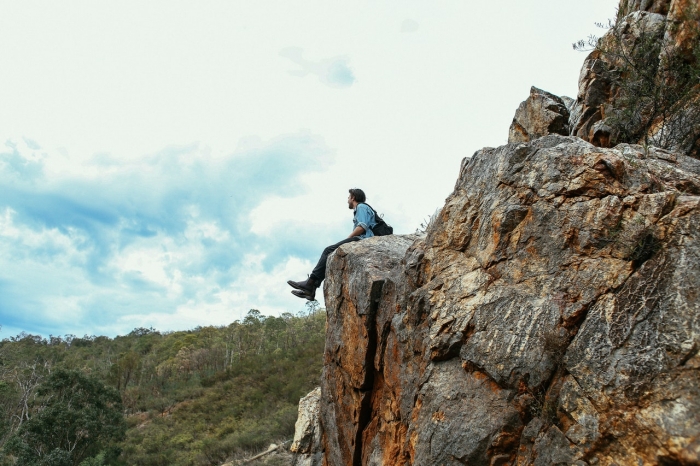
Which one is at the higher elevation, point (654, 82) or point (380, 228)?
point (654, 82)

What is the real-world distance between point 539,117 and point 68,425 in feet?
108

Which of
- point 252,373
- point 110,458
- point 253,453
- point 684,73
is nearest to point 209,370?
point 252,373

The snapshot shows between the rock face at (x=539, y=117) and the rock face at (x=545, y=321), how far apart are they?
4589mm

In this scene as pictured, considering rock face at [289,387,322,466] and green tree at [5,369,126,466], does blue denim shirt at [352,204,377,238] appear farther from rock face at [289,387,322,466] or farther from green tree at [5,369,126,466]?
green tree at [5,369,126,466]

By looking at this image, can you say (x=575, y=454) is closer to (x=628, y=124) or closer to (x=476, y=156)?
(x=476, y=156)

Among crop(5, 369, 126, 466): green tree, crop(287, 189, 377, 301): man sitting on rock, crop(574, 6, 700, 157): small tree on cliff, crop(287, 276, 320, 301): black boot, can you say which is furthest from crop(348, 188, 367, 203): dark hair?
crop(5, 369, 126, 466): green tree

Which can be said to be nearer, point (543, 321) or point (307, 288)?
point (543, 321)

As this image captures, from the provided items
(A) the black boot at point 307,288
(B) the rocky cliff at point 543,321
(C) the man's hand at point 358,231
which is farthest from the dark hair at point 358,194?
(B) the rocky cliff at point 543,321

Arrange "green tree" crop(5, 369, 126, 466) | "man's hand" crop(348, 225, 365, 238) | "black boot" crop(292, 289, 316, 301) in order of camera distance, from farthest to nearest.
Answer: "green tree" crop(5, 369, 126, 466)
"black boot" crop(292, 289, 316, 301)
"man's hand" crop(348, 225, 365, 238)

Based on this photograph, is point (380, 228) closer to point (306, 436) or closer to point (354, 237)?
point (354, 237)

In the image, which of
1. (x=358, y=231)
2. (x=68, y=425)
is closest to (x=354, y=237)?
→ (x=358, y=231)

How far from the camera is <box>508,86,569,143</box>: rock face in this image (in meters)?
11.2

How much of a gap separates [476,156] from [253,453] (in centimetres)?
2461

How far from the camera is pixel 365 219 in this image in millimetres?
10328
